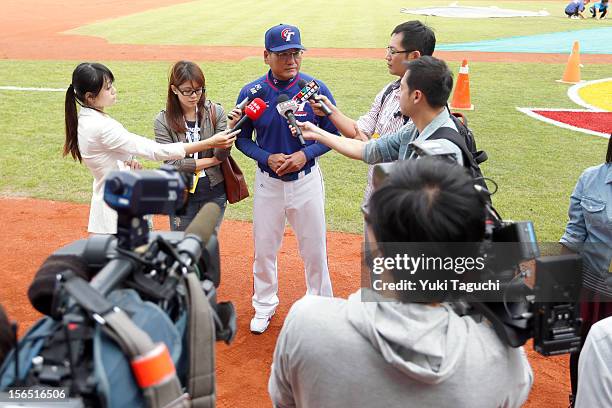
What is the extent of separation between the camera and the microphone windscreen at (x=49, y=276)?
1.63m

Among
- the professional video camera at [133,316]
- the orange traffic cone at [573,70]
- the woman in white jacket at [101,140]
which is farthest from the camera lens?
the orange traffic cone at [573,70]

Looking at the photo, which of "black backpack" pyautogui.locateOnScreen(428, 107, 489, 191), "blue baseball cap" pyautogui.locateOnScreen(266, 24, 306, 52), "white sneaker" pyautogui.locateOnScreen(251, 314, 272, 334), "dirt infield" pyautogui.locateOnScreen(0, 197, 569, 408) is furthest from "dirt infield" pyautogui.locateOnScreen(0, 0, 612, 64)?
"black backpack" pyautogui.locateOnScreen(428, 107, 489, 191)

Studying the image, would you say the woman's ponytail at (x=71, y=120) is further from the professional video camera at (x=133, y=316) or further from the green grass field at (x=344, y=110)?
the green grass field at (x=344, y=110)

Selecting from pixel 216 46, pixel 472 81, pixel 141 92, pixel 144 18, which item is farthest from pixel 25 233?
pixel 144 18

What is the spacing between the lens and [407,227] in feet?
5.52

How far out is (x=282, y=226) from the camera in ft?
16.3

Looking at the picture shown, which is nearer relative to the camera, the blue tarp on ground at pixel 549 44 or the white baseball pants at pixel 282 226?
the white baseball pants at pixel 282 226

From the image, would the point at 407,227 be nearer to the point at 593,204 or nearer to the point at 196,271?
the point at 196,271

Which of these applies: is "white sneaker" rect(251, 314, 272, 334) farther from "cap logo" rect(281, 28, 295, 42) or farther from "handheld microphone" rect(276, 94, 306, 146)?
"cap logo" rect(281, 28, 295, 42)

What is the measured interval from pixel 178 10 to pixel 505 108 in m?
22.1

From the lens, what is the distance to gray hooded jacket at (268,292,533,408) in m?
1.65

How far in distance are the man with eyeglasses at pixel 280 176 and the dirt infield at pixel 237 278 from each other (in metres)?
0.34

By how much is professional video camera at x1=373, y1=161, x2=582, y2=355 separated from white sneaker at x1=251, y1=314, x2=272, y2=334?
126 inches

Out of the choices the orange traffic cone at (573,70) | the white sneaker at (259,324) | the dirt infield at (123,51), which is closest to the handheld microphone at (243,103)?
the white sneaker at (259,324)
